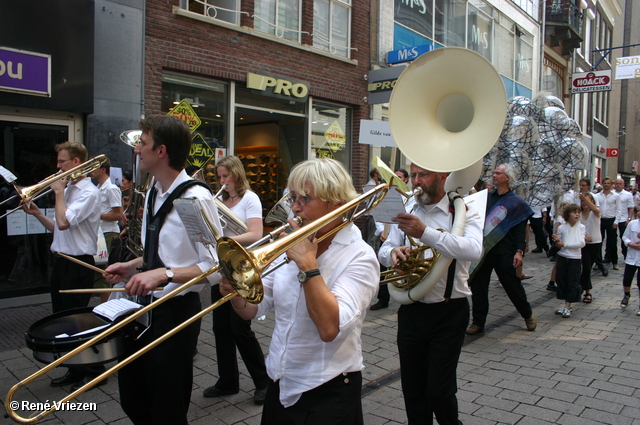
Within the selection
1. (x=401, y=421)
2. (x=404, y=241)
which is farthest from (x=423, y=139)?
(x=401, y=421)

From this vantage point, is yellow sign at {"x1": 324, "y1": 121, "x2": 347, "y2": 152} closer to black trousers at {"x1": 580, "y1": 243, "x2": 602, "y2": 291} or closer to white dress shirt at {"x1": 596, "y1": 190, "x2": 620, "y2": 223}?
black trousers at {"x1": 580, "y1": 243, "x2": 602, "y2": 291}

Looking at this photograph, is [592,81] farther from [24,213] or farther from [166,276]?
[166,276]

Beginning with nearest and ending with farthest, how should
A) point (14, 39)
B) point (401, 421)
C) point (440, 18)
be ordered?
point (401, 421) < point (14, 39) < point (440, 18)

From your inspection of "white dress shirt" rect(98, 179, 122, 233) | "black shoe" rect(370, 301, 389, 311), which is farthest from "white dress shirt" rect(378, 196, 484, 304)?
"black shoe" rect(370, 301, 389, 311)

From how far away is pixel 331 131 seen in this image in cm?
1152

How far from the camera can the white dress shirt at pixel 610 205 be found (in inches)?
441

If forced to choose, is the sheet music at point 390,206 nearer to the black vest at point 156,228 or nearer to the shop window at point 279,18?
the black vest at point 156,228

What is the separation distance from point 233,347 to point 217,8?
7.00 m

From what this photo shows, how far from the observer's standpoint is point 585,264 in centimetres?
770

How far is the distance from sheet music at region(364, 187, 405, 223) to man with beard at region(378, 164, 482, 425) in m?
0.20

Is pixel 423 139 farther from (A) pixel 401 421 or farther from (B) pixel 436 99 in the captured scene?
(A) pixel 401 421

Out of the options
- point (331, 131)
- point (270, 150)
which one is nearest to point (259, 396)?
point (270, 150)

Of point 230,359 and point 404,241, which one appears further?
point 230,359

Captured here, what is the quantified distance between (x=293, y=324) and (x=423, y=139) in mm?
1650
